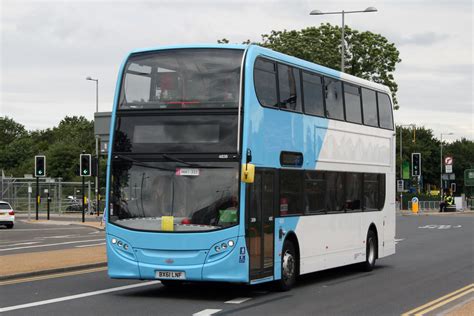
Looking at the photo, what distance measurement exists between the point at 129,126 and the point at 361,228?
23.8 feet

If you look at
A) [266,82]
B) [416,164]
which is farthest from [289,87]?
[416,164]

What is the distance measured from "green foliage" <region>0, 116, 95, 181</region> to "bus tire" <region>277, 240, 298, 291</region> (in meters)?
76.1

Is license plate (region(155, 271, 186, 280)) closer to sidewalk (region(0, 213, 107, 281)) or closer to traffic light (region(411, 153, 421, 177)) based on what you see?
sidewalk (region(0, 213, 107, 281))

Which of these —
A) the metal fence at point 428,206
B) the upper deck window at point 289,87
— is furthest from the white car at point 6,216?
the metal fence at point 428,206

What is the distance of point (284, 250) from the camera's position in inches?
626

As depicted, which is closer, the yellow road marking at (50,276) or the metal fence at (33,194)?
the yellow road marking at (50,276)

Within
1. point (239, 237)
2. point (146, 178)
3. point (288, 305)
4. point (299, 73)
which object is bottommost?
point (288, 305)

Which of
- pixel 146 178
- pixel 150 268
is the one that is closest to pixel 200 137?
pixel 146 178

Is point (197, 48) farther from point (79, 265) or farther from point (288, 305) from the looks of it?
point (79, 265)

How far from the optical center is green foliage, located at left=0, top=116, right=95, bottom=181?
368ft

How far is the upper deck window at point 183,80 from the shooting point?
14.5 m

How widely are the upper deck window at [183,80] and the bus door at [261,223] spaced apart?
1435 mm

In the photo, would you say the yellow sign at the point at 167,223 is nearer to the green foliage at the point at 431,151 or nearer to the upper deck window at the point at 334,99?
the upper deck window at the point at 334,99

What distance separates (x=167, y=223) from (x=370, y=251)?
7.91 metres
